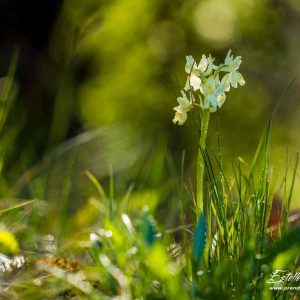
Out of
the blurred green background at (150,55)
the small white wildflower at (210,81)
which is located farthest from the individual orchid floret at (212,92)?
the blurred green background at (150,55)

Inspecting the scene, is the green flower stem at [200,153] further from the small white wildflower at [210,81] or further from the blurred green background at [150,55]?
the blurred green background at [150,55]

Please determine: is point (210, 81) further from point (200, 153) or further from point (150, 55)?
point (150, 55)

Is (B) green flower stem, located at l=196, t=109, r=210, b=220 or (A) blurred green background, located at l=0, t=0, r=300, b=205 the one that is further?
(A) blurred green background, located at l=0, t=0, r=300, b=205

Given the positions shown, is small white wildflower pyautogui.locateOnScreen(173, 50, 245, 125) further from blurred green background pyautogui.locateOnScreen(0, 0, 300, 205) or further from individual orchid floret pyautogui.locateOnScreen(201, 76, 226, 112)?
blurred green background pyautogui.locateOnScreen(0, 0, 300, 205)

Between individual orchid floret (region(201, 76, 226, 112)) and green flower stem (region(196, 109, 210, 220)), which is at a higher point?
individual orchid floret (region(201, 76, 226, 112))

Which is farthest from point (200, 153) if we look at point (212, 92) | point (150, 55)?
point (150, 55)

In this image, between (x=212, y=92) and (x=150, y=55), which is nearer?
(x=212, y=92)

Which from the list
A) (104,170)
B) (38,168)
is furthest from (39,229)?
(104,170)

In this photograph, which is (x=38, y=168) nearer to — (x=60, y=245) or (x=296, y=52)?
(x=60, y=245)

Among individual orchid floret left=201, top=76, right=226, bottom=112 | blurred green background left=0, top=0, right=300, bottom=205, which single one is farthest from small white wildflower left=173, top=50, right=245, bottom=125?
blurred green background left=0, top=0, right=300, bottom=205
